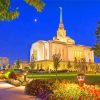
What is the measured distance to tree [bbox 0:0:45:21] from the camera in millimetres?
11664

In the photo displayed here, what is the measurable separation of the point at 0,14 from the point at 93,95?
7793 mm

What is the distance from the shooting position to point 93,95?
57.9 ft

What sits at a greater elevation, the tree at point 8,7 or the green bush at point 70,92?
the tree at point 8,7

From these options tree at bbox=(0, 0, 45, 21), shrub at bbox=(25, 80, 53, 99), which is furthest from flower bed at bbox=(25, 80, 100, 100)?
tree at bbox=(0, 0, 45, 21)

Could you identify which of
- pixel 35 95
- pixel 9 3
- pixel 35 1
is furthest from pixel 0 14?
pixel 35 95

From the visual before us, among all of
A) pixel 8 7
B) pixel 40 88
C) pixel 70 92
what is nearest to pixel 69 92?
pixel 70 92

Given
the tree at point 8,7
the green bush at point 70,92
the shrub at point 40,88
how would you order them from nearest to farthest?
the tree at point 8,7 < the green bush at point 70,92 < the shrub at point 40,88

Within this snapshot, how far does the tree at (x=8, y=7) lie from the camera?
11664 millimetres

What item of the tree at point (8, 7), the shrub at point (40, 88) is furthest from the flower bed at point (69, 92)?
the tree at point (8, 7)

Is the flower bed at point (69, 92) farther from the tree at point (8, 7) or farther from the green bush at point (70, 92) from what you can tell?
the tree at point (8, 7)

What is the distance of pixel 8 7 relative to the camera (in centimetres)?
1186

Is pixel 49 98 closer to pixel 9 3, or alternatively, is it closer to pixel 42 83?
pixel 42 83

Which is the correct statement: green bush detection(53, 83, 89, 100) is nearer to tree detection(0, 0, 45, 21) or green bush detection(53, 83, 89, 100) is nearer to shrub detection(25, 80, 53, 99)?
shrub detection(25, 80, 53, 99)

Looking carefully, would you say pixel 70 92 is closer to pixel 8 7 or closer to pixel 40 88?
pixel 40 88
